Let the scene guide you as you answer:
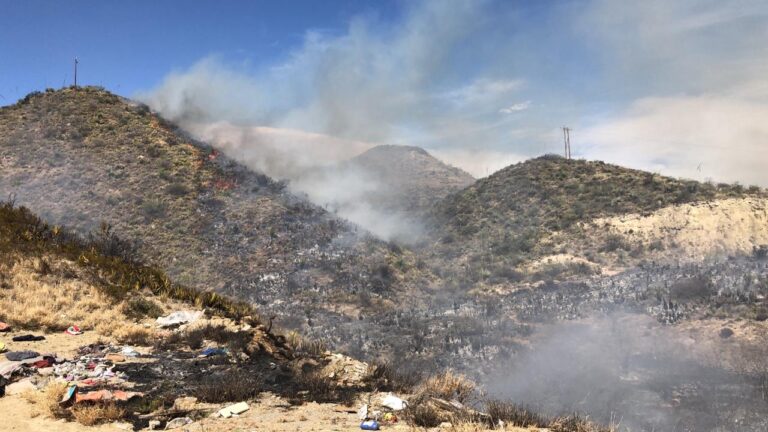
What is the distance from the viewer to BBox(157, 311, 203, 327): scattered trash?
12.1 meters

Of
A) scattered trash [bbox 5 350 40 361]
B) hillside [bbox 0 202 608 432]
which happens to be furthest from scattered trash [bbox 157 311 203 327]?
scattered trash [bbox 5 350 40 361]

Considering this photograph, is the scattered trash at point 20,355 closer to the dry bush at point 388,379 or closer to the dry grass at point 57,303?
the dry grass at point 57,303

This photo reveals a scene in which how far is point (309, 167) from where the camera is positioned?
186 feet

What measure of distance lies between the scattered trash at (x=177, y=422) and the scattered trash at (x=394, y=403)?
3085 millimetres

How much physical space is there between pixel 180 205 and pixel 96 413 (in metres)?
30.1

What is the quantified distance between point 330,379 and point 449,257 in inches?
1139

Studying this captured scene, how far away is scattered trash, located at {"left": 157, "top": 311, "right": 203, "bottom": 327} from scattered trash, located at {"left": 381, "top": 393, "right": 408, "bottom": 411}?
270 inches

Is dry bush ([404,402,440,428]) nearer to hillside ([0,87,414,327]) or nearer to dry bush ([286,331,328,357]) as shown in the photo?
dry bush ([286,331,328,357])

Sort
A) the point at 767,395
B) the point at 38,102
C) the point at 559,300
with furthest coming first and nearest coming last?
the point at 38,102 → the point at 559,300 → the point at 767,395

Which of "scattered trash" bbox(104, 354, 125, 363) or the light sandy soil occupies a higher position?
the light sandy soil

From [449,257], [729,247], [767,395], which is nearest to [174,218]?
[449,257]

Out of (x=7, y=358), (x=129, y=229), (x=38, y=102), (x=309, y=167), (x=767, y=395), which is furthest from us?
(x=309, y=167)

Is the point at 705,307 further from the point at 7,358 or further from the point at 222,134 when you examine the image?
the point at 222,134

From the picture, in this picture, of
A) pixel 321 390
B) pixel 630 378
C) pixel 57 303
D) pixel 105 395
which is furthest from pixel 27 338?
pixel 630 378
